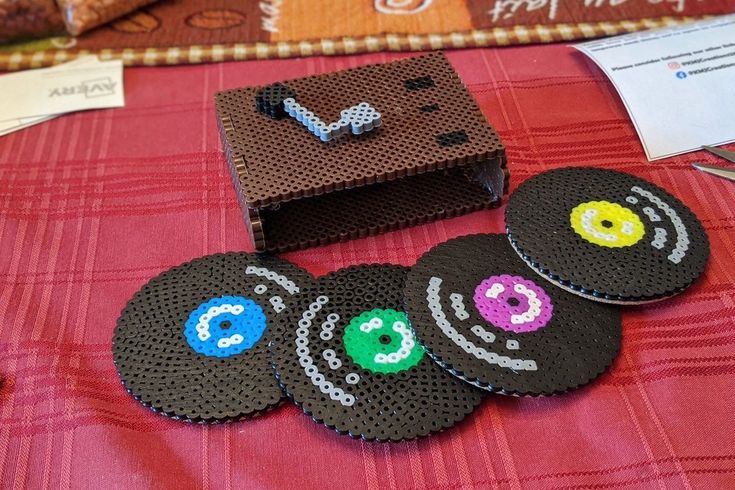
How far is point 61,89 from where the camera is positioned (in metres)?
1.07

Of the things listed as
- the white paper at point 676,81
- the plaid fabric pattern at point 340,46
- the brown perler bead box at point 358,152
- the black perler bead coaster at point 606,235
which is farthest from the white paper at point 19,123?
the white paper at point 676,81

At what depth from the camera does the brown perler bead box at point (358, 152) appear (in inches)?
30.8

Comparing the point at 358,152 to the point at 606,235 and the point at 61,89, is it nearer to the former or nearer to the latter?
the point at 606,235

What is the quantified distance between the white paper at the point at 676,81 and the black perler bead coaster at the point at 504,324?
0.99ft

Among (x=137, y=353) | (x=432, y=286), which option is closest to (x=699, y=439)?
(x=432, y=286)

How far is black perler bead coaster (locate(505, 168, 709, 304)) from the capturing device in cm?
74

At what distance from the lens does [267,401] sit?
68 cm

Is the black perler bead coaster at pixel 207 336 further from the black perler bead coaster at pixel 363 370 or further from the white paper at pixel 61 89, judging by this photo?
the white paper at pixel 61 89

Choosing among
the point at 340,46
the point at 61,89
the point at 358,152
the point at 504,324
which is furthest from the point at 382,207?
the point at 61,89

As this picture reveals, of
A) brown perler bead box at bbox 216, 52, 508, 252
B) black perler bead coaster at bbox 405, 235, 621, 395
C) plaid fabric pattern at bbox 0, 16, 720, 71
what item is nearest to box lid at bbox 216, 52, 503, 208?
brown perler bead box at bbox 216, 52, 508, 252

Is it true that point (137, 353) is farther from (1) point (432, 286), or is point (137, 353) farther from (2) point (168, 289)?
(1) point (432, 286)

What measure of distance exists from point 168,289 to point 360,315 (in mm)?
209

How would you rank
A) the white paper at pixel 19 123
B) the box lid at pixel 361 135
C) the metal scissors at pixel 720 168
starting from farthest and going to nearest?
the white paper at pixel 19 123 < the metal scissors at pixel 720 168 < the box lid at pixel 361 135

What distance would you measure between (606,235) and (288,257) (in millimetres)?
343
